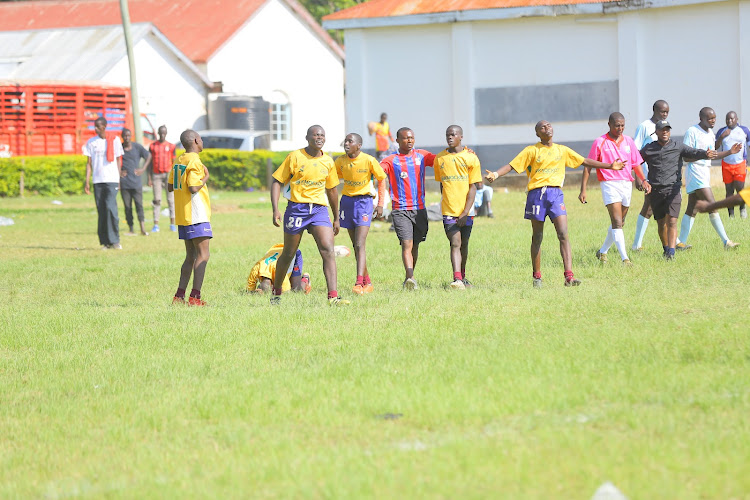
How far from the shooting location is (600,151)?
12.9m

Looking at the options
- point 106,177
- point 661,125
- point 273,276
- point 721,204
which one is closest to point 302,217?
point 273,276

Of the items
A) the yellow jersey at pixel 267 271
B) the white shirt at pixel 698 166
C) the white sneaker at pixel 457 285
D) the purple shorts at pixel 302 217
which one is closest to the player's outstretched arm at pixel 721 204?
the white sneaker at pixel 457 285

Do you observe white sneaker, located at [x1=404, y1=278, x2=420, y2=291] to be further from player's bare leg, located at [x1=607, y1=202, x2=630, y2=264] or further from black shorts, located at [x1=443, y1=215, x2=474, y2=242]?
player's bare leg, located at [x1=607, y1=202, x2=630, y2=264]

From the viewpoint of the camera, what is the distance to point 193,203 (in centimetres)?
1095

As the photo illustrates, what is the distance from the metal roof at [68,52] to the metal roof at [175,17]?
8.36 feet

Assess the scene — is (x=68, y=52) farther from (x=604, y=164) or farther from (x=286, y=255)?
(x=604, y=164)

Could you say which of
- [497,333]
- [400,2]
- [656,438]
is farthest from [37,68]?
[656,438]

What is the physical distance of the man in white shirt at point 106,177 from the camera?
17.8 metres

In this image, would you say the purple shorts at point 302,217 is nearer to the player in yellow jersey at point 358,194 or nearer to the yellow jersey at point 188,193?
the yellow jersey at point 188,193

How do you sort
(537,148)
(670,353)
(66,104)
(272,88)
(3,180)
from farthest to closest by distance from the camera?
(272,88), (66,104), (3,180), (537,148), (670,353)

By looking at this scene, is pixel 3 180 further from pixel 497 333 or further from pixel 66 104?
pixel 497 333

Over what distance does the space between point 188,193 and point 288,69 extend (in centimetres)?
3636

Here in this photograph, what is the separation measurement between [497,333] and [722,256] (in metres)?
5.49

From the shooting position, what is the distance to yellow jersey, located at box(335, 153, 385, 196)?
1183cm
